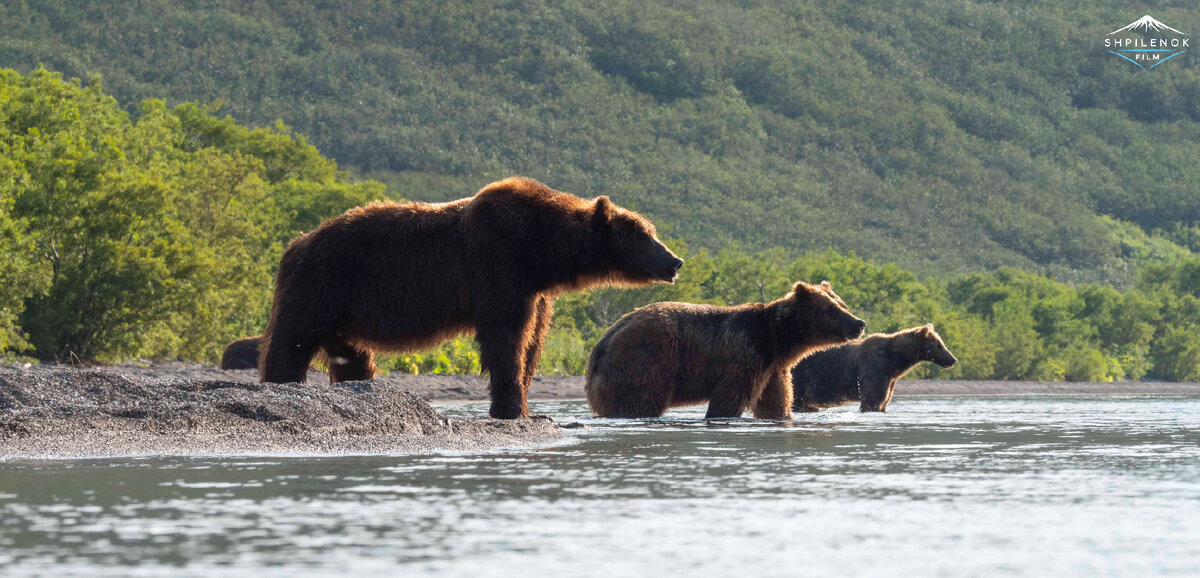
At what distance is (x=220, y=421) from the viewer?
12.0 metres

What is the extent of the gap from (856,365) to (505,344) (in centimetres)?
1035

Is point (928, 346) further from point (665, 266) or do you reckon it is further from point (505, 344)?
point (505, 344)

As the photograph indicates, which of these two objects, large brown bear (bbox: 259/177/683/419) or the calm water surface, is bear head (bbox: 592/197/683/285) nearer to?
large brown bear (bbox: 259/177/683/419)

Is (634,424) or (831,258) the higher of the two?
(831,258)

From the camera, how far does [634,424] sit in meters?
16.0

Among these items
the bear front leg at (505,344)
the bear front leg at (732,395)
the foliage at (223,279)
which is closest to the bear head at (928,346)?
the bear front leg at (732,395)

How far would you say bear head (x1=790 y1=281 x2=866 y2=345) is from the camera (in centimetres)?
1723

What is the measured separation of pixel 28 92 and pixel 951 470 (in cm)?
2957

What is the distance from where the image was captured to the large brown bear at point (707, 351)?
16855 mm

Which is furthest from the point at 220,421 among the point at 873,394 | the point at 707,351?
the point at 873,394

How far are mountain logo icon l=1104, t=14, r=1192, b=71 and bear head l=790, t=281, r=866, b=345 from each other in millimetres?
148553

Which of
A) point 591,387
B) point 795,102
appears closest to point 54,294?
point 591,387

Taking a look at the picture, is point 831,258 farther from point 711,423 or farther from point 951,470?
point 951,470

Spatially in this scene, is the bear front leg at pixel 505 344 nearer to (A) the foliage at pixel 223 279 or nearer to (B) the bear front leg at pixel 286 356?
(B) the bear front leg at pixel 286 356
